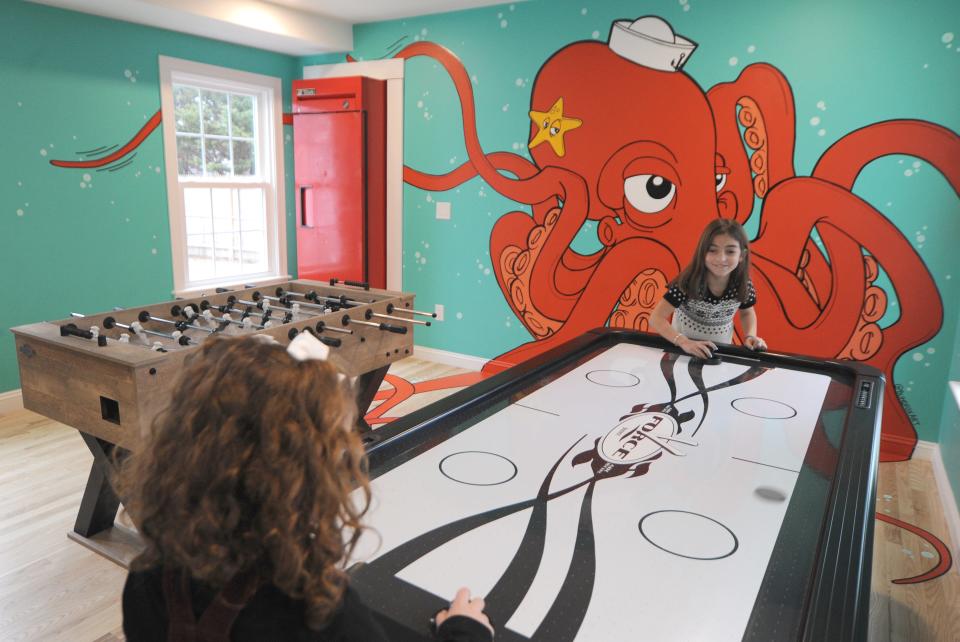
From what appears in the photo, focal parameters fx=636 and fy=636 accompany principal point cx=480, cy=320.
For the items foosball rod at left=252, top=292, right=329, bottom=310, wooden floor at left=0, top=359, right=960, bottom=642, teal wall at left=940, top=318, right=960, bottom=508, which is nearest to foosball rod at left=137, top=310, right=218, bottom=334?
foosball rod at left=252, top=292, right=329, bottom=310

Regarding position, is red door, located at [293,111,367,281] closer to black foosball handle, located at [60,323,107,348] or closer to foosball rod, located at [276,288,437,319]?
foosball rod, located at [276,288,437,319]

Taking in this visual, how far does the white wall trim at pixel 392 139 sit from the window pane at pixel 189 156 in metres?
1.10

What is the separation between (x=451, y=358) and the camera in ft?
15.5

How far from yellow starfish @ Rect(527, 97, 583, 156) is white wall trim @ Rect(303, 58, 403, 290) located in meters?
1.09

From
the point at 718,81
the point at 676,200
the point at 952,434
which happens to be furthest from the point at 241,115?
the point at 952,434

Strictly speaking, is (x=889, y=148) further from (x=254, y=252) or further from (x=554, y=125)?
(x=254, y=252)

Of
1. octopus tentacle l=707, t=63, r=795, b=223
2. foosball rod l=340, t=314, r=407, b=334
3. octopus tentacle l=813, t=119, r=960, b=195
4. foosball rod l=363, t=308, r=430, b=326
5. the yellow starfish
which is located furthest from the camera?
the yellow starfish

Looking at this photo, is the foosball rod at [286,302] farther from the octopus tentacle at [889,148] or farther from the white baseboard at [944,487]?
the white baseboard at [944,487]

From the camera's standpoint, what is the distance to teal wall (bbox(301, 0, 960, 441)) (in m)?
3.11

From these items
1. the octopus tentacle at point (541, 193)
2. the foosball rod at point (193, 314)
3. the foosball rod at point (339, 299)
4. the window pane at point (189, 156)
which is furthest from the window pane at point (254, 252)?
the foosball rod at point (193, 314)

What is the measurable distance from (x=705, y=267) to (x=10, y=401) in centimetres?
387

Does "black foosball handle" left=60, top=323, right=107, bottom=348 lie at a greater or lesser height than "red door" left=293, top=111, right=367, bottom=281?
lesser

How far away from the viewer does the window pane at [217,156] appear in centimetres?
469

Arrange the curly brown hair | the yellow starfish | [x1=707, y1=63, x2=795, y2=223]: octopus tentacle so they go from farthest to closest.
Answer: the yellow starfish < [x1=707, y1=63, x2=795, y2=223]: octopus tentacle < the curly brown hair
